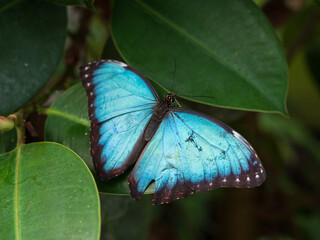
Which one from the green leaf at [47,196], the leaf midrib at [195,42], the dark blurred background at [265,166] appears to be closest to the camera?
the green leaf at [47,196]

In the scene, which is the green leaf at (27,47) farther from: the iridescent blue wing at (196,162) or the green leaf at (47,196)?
the iridescent blue wing at (196,162)

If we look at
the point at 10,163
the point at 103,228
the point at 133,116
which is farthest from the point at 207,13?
the point at 103,228

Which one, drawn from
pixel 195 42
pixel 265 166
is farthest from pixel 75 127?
pixel 265 166

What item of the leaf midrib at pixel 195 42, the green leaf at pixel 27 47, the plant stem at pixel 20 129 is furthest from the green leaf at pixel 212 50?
the plant stem at pixel 20 129

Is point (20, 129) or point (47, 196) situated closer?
point (47, 196)

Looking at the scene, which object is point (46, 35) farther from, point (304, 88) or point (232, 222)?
point (304, 88)

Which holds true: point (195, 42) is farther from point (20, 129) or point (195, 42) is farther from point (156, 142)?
Result: point (20, 129)
